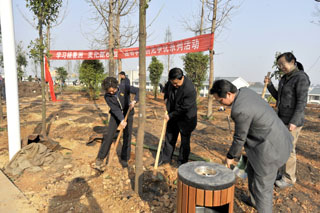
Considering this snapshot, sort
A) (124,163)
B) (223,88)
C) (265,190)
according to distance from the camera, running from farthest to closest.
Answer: (124,163) < (265,190) < (223,88)

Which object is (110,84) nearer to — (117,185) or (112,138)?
(112,138)

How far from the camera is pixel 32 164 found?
372 centimetres

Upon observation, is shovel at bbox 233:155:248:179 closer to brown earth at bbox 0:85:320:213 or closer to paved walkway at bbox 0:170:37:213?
brown earth at bbox 0:85:320:213

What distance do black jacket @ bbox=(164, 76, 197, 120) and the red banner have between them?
3.35 meters

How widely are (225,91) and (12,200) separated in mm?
2950

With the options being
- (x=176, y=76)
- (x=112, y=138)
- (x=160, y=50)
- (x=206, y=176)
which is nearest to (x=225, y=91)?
(x=206, y=176)

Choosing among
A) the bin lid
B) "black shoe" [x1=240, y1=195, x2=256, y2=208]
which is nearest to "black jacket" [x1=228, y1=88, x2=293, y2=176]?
the bin lid

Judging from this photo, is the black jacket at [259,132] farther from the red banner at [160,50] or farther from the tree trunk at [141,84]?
the red banner at [160,50]

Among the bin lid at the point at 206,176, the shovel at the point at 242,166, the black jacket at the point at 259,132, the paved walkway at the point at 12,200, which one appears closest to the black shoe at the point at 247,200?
the shovel at the point at 242,166

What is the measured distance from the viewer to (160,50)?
38.7ft

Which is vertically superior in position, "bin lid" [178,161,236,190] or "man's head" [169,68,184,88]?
"man's head" [169,68,184,88]

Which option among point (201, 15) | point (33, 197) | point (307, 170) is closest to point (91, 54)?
point (201, 15)

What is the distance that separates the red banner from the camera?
8.21m

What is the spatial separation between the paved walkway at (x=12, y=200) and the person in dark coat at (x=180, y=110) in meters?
2.10
